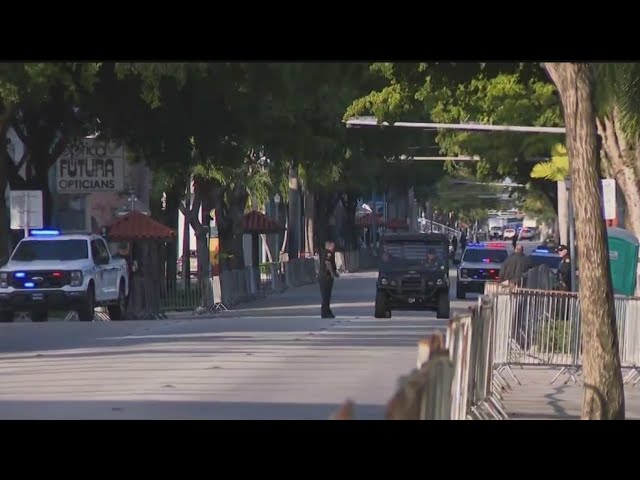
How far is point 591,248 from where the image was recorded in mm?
14344

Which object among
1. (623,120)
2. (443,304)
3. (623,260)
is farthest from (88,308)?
(623,120)

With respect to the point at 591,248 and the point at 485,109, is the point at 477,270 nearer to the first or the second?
the point at 485,109

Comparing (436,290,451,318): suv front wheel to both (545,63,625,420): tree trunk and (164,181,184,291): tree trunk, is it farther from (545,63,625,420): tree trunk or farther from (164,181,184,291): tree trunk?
(545,63,625,420): tree trunk

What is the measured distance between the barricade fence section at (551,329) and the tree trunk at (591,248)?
4.96 meters

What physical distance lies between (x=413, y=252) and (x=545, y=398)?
17781 millimetres

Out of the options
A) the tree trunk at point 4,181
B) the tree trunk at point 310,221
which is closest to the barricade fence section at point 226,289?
the tree trunk at point 4,181

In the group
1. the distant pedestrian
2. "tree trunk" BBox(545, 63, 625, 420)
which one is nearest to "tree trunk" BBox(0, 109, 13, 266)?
the distant pedestrian

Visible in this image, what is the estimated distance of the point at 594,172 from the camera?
14383 millimetres

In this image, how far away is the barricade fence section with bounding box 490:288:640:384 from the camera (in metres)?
19.8

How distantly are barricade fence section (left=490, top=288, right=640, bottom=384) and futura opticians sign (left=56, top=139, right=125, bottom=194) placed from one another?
19371 mm

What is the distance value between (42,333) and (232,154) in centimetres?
1213
